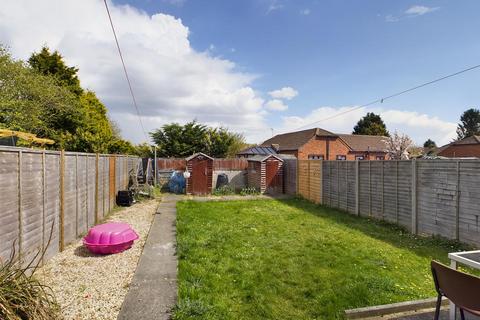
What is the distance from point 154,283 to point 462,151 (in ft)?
131

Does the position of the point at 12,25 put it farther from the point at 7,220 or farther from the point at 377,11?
the point at 377,11

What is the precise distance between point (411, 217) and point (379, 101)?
11.9 meters

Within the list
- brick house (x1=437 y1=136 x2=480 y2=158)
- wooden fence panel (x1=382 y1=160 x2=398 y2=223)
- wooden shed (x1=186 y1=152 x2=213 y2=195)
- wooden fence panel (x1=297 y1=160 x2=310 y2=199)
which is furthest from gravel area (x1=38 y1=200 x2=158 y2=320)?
brick house (x1=437 y1=136 x2=480 y2=158)

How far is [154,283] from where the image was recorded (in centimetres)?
446

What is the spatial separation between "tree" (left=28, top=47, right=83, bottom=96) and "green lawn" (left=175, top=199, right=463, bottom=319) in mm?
19688

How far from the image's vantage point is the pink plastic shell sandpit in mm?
5699

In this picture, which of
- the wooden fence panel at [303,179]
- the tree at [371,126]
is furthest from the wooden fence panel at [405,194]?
the tree at [371,126]

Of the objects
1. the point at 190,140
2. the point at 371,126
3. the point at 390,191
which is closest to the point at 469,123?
the point at 371,126

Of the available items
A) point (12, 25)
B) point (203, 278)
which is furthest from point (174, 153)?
point (203, 278)

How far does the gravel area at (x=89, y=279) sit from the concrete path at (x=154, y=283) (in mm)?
132

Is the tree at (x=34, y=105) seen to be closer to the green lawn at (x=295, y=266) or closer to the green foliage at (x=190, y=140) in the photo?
the green foliage at (x=190, y=140)

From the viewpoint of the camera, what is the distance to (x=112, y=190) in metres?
10.9

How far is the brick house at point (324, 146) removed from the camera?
3086cm

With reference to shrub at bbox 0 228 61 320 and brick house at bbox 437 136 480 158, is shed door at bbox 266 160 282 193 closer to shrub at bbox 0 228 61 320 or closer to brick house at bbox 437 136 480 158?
shrub at bbox 0 228 61 320
